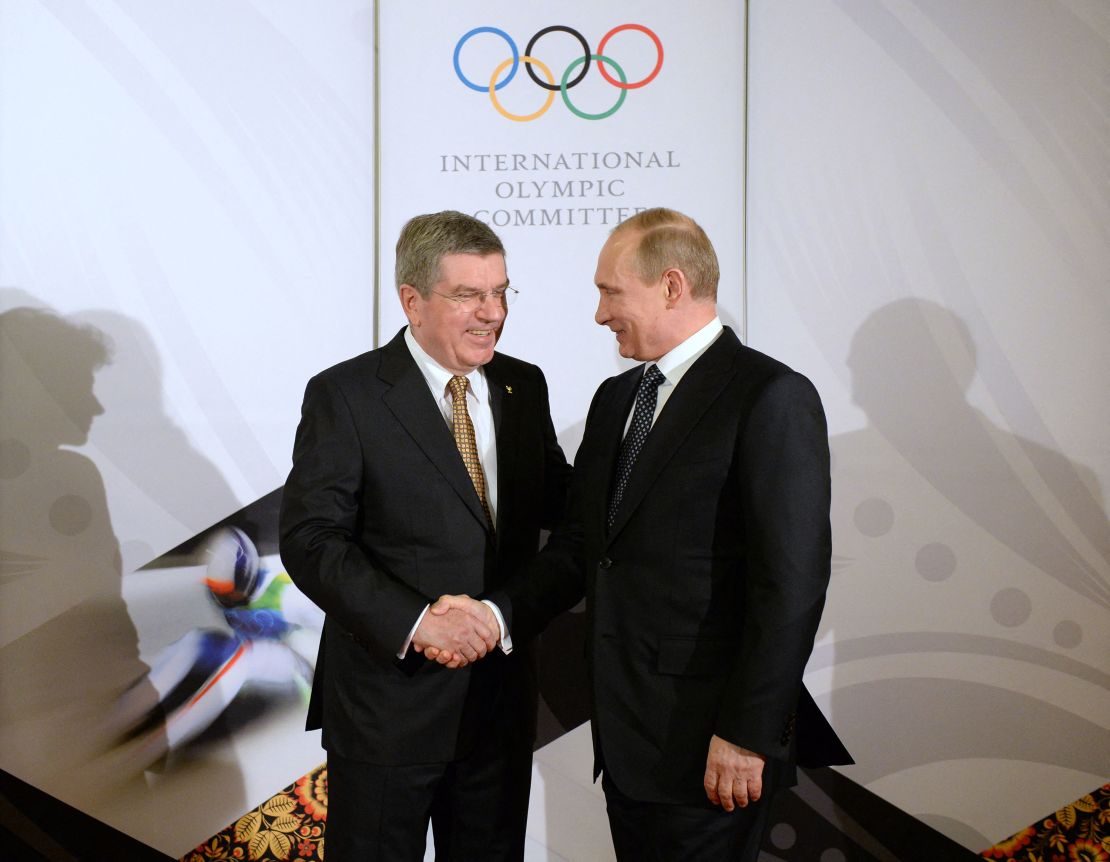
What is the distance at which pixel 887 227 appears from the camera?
3066mm

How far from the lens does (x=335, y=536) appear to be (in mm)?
2049

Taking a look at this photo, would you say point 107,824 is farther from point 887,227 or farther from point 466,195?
point 887,227

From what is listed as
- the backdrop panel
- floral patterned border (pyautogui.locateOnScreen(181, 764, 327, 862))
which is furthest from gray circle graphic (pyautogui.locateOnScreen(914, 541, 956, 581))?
floral patterned border (pyautogui.locateOnScreen(181, 764, 327, 862))

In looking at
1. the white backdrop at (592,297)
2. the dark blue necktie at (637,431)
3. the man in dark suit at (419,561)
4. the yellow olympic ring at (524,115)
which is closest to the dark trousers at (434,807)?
the man in dark suit at (419,561)

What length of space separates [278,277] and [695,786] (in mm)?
2169

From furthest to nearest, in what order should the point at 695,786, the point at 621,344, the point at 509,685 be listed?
the point at 509,685 → the point at 621,344 → the point at 695,786

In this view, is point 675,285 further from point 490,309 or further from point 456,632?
point 456,632

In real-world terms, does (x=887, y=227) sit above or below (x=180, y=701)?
above

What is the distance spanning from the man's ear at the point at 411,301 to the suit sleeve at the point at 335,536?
236 millimetres

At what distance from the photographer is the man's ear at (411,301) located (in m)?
2.21

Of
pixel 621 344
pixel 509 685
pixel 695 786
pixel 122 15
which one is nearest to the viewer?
pixel 695 786

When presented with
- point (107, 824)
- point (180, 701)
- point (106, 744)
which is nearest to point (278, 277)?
point (180, 701)

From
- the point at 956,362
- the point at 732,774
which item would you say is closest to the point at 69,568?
the point at 732,774

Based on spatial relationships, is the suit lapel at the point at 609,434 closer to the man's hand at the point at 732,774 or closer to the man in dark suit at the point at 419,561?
the man in dark suit at the point at 419,561
